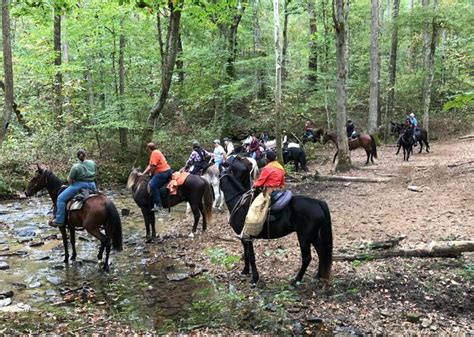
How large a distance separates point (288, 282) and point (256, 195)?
65.6 inches

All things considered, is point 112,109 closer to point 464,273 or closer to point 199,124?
point 199,124

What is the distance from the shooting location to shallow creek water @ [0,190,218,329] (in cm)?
669

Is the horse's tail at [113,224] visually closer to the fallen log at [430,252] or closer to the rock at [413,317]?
the fallen log at [430,252]

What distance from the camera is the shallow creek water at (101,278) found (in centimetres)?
669

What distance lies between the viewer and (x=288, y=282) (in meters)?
7.19

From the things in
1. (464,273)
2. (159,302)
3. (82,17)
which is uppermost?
(82,17)

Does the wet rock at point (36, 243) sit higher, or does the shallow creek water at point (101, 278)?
the wet rock at point (36, 243)

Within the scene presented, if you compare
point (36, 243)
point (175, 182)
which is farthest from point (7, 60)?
point (175, 182)

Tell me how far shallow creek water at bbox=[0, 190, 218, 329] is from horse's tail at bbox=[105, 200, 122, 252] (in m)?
0.61

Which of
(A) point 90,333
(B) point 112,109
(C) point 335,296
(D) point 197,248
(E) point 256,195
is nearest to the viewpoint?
(A) point 90,333

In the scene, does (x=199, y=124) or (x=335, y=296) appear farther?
(x=199, y=124)

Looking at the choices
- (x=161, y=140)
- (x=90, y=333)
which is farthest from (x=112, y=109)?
(x=90, y=333)

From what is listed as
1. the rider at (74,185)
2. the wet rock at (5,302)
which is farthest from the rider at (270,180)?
the wet rock at (5,302)

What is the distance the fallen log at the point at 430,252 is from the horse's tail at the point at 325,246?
738 mm
